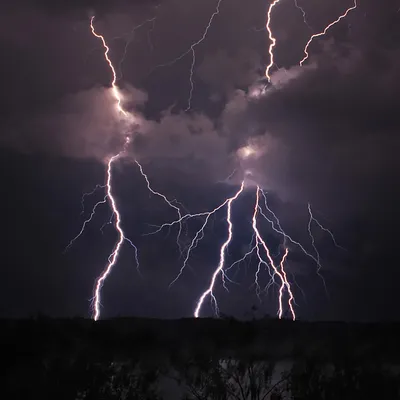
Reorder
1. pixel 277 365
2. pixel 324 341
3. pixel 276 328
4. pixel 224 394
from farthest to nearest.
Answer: pixel 276 328 → pixel 324 341 → pixel 277 365 → pixel 224 394

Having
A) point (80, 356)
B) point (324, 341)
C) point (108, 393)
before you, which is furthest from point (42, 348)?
point (324, 341)

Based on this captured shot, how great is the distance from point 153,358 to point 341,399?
21.5 feet

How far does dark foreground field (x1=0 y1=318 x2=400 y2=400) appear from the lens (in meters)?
15.1

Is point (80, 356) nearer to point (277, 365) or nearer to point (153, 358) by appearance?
point (153, 358)

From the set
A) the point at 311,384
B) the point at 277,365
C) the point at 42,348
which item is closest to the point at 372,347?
the point at 277,365

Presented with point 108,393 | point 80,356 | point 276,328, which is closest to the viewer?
point 108,393

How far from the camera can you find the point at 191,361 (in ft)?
61.6

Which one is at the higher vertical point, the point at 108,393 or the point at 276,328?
the point at 276,328

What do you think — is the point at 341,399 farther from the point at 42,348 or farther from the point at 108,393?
the point at 42,348

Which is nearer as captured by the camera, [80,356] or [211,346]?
[80,356]

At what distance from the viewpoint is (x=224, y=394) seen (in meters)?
16.0

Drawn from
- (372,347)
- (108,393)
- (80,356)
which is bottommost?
(108,393)

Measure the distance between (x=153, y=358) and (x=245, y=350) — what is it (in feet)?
11.8

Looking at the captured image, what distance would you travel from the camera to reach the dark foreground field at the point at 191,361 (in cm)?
1510
